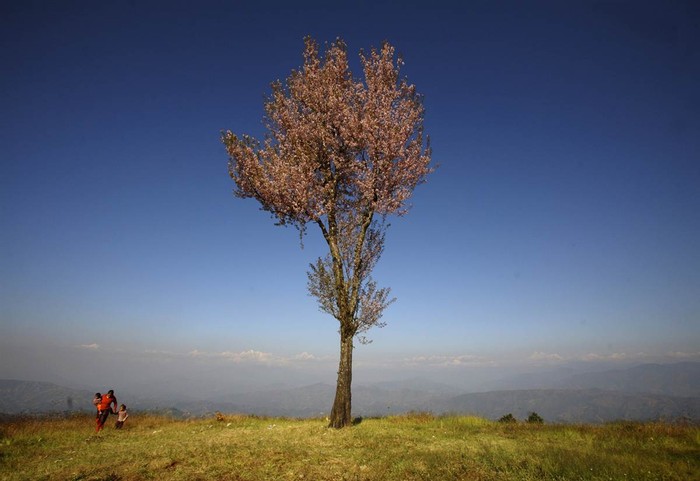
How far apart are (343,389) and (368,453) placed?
720 centimetres

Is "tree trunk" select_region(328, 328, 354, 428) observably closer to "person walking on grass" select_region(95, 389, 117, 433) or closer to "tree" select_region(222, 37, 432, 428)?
"tree" select_region(222, 37, 432, 428)

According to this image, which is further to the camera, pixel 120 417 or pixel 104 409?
pixel 120 417

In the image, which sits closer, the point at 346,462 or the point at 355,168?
the point at 346,462

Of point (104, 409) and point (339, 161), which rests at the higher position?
point (339, 161)

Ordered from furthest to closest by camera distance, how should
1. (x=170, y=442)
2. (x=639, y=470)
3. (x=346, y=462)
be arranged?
(x=170, y=442)
(x=346, y=462)
(x=639, y=470)

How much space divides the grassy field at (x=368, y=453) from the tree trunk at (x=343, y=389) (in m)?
1.00

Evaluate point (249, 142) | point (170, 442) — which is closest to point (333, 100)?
point (249, 142)

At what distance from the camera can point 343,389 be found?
63.5ft

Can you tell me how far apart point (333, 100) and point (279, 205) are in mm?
6930

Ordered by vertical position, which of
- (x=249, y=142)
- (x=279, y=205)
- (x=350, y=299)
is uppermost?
(x=249, y=142)

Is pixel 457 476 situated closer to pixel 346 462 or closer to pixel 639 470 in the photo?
pixel 346 462

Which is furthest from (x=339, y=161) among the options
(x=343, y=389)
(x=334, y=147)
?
(x=343, y=389)

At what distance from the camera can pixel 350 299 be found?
2089 centimetres

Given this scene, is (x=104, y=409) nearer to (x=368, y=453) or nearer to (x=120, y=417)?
(x=120, y=417)
